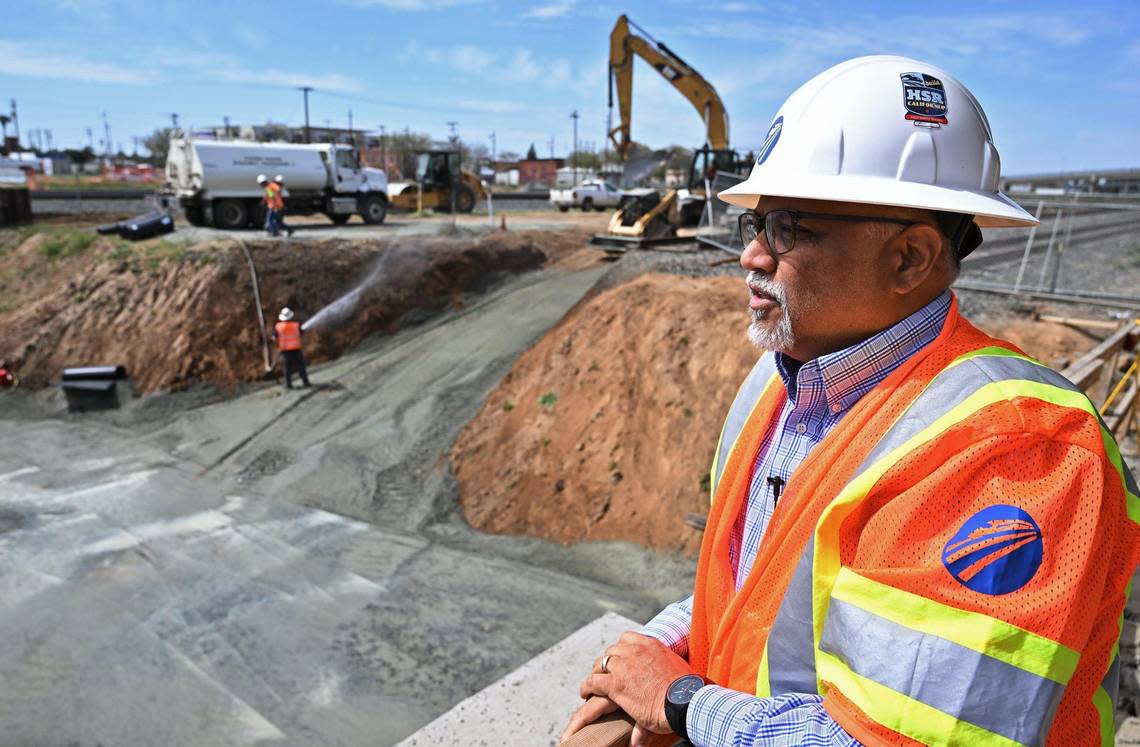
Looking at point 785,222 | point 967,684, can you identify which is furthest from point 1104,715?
point 785,222

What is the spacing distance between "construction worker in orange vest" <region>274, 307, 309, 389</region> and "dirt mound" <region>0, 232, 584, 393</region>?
140cm

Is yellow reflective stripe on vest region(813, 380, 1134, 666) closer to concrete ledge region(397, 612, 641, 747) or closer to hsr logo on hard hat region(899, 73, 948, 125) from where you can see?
hsr logo on hard hat region(899, 73, 948, 125)

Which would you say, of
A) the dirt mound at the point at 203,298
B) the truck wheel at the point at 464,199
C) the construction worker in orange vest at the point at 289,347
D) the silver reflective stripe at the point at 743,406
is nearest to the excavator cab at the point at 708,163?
the dirt mound at the point at 203,298

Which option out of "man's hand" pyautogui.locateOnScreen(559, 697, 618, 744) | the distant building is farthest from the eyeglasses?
the distant building

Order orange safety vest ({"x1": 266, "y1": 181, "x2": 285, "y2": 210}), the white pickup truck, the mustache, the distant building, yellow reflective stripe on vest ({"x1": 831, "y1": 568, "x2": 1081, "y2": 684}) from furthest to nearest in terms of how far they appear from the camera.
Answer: the distant building → the white pickup truck → orange safety vest ({"x1": 266, "y1": 181, "x2": 285, "y2": 210}) → the mustache → yellow reflective stripe on vest ({"x1": 831, "y1": 568, "x2": 1081, "y2": 684})

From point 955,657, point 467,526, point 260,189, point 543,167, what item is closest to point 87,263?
point 260,189

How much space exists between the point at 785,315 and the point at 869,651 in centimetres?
72

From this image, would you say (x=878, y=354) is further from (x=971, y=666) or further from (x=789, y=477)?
(x=971, y=666)

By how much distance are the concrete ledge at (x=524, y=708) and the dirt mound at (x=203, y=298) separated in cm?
1304

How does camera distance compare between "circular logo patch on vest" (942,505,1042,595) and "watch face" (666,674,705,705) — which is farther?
"watch face" (666,674,705,705)

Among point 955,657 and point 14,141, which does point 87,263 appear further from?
point 14,141

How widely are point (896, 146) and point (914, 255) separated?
0.73 feet

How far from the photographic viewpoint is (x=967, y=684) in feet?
3.48

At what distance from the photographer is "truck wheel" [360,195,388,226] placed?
22.8 m
